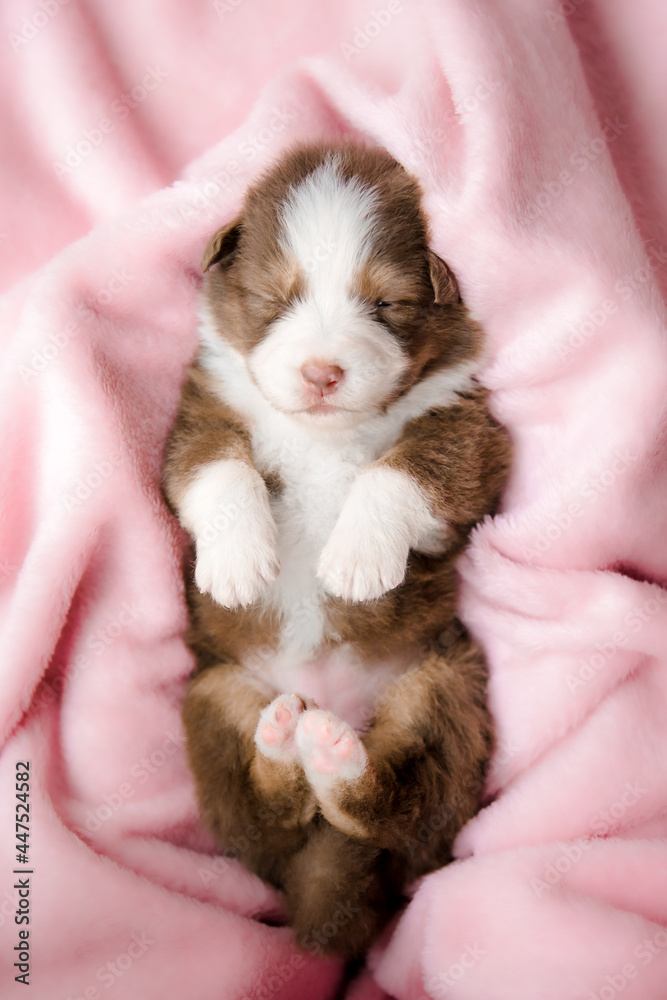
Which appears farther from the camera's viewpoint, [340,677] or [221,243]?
[340,677]

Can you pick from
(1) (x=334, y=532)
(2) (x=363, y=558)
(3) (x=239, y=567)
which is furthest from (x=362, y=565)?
(3) (x=239, y=567)

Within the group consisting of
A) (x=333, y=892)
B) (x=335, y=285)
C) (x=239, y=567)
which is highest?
(x=335, y=285)

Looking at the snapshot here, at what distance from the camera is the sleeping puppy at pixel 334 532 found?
197 cm

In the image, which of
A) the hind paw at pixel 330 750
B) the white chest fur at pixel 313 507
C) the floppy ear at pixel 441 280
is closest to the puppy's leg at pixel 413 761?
the hind paw at pixel 330 750

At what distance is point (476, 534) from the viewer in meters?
2.30

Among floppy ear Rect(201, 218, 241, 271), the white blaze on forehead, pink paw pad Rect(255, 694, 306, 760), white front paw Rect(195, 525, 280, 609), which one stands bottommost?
pink paw pad Rect(255, 694, 306, 760)

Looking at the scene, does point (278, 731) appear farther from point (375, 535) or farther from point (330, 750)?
point (375, 535)

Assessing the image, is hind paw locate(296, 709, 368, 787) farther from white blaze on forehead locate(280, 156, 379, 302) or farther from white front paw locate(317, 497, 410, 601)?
white blaze on forehead locate(280, 156, 379, 302)

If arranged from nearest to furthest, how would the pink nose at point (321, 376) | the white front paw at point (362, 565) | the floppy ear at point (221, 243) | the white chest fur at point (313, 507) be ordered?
the pink nose at point (321, 376) < the white front paw at point (362, 565) < the floppy ear at point (221, 243) < the white chest fur at point (313, 507)

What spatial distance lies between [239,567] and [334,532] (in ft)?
0.91

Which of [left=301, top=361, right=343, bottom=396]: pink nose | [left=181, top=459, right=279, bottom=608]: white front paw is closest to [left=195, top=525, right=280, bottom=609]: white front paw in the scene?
[left=181, top=459, right=279, bottom=608]: white front paw

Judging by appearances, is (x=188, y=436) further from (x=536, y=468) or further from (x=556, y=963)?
(x=556, y=963)

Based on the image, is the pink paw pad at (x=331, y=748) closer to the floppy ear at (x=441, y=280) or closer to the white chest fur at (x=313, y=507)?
the white chest fur at (x=313, y=507)

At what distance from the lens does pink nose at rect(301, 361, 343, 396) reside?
1839 millimetres
